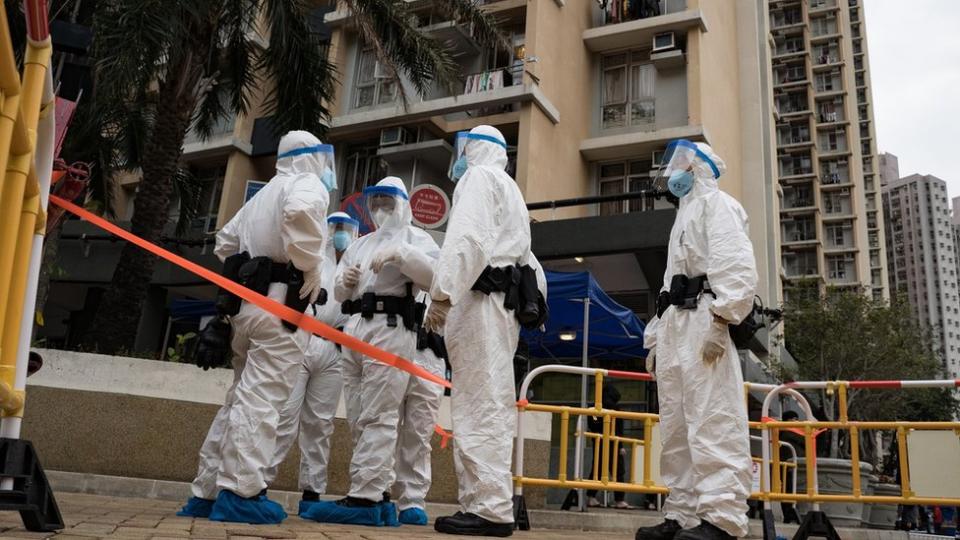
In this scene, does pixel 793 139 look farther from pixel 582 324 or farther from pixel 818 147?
pixel 582 324

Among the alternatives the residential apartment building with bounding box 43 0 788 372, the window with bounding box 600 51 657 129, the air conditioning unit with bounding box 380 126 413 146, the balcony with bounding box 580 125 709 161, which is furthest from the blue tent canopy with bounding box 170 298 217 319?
the window with bounding box 600 51 657 129

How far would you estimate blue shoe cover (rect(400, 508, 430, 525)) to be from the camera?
497 cm

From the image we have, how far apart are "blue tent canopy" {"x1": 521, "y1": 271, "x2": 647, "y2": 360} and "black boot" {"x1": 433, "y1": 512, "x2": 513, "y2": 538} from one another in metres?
6.37

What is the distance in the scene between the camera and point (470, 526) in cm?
377

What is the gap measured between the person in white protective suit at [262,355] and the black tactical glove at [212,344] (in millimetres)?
92

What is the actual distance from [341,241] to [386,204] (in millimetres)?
1119

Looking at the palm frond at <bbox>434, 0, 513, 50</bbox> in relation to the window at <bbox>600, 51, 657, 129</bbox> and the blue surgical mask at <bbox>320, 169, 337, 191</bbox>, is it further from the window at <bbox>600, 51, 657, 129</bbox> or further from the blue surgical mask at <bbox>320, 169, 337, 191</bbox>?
the window at <bbox>600, 51, 657, 129</bbox>

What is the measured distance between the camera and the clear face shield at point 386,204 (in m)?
5.66

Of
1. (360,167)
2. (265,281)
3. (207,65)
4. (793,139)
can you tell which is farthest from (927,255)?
(265,281)

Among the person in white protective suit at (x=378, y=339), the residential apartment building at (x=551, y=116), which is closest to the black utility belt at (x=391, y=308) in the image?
the person in white protective suit at (x=378, y=339)

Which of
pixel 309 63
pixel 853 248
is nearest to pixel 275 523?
pixel 309 63

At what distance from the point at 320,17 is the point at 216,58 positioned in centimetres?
983

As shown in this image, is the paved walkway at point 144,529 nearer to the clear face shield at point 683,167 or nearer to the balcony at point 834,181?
the clear face shield at point 683,167

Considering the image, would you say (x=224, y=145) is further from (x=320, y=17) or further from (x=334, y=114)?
(x=320, y=17)
